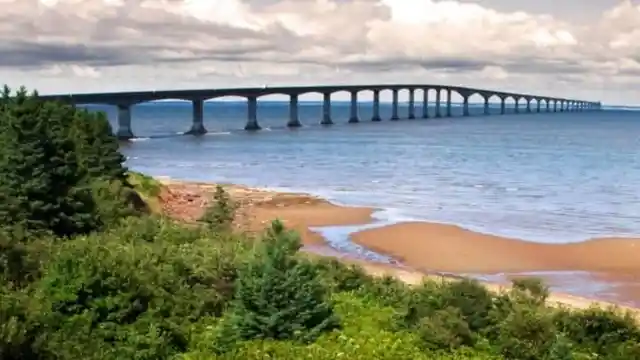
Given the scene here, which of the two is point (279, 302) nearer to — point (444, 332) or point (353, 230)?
point (444, 332)

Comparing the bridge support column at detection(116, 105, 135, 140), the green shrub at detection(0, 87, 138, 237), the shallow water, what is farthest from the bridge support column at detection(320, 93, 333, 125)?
the green shrub at detection(0, 87, 138, 237)

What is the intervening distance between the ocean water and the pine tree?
22146mm

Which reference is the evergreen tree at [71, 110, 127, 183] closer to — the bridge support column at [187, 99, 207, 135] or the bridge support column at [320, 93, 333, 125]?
the bridge support column at [187, 99, 207, 135]

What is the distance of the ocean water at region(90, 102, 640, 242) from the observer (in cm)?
4444

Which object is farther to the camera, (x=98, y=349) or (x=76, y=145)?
(x=76, y=145)

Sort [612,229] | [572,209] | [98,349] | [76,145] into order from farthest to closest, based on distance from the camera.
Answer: [572,209], [612,229], [76,145], [98,349]

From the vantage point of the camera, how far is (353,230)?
39844 mm

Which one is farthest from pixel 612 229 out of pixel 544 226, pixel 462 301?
pixel 462 301

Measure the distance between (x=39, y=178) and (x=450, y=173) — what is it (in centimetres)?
4748

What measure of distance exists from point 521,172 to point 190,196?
31724mm

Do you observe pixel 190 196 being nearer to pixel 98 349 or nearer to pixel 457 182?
pixel 457 182

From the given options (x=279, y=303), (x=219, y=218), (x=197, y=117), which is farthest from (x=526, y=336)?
(x=197, y=117)

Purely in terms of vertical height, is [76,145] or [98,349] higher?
[76,145]

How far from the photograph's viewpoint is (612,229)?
40.5 metres
